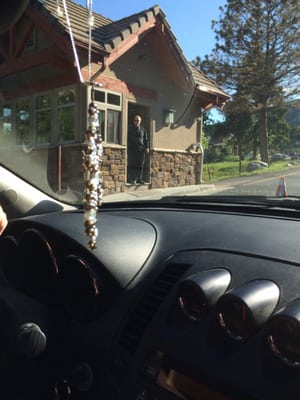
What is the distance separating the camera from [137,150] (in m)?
3.20

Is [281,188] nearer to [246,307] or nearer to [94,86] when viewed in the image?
[246,307]

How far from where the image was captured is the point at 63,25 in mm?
1431

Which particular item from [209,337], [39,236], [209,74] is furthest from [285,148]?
[209,337]

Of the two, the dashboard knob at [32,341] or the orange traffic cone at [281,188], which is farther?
the orange traffic cone at [281,188]

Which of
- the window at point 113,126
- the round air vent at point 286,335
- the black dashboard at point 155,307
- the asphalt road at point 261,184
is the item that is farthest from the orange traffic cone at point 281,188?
the round air vent at point 286,335

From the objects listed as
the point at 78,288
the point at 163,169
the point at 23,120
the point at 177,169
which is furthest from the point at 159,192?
the point at 78,288

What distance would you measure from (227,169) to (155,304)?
80.8 inches

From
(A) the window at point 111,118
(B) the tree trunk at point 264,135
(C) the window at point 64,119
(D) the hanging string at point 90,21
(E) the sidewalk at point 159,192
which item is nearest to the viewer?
(D) the hanging string at point 90,21

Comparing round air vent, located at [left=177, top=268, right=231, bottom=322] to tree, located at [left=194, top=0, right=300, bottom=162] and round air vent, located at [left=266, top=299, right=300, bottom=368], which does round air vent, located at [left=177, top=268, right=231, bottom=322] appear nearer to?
round air vent, located at [left=266, top=299, right=300, bottom=368]

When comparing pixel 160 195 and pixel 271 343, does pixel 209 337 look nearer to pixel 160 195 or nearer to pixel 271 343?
pixel 271 343

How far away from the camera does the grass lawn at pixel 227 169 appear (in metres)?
3.18

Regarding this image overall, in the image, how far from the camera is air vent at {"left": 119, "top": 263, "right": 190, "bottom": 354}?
1.57 m

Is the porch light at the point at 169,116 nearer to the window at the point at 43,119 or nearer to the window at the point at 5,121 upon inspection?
the window at the point at 43,119

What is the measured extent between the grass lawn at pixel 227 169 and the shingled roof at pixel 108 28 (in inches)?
27.3
